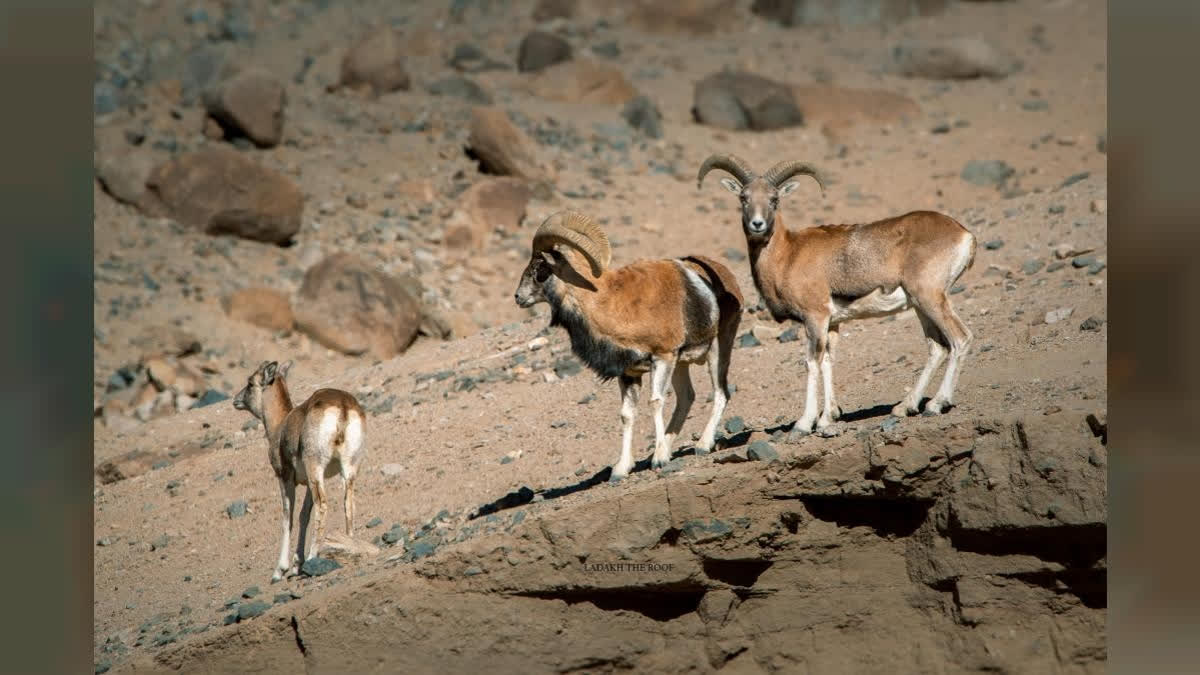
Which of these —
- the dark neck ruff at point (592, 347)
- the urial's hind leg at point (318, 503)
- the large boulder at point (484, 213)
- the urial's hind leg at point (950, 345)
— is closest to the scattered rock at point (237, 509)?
the urial's hind leg at point (318, 503)

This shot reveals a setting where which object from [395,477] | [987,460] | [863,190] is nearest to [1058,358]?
[987,460]

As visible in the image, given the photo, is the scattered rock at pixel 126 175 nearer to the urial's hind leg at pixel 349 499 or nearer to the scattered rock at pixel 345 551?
the urial's hind leg at pixel 349 499

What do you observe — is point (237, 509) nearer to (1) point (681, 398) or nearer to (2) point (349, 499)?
(2) point (349, 499)

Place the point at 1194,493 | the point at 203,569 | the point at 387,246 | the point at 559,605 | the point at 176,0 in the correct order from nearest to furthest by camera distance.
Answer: the point at 1194,493 < the point at 559,605 < the point at 203,569 < the point at 387,246 < the point at 176,0

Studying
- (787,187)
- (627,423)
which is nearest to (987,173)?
(787,187)

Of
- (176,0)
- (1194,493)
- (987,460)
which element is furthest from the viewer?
(176,0)

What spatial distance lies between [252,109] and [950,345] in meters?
19.3

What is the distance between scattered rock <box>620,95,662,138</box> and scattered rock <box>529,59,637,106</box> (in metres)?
0.92

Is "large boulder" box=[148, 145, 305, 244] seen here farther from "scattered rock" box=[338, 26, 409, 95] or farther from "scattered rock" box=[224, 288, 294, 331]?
"scattered rock" box=[338, 26, 409, 95]

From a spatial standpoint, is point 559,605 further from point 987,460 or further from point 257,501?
point 257,501

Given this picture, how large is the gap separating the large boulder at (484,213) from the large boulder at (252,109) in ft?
14.3

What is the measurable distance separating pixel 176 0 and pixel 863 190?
19.0 m

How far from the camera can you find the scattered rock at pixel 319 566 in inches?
516

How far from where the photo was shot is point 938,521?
11.8 metres
